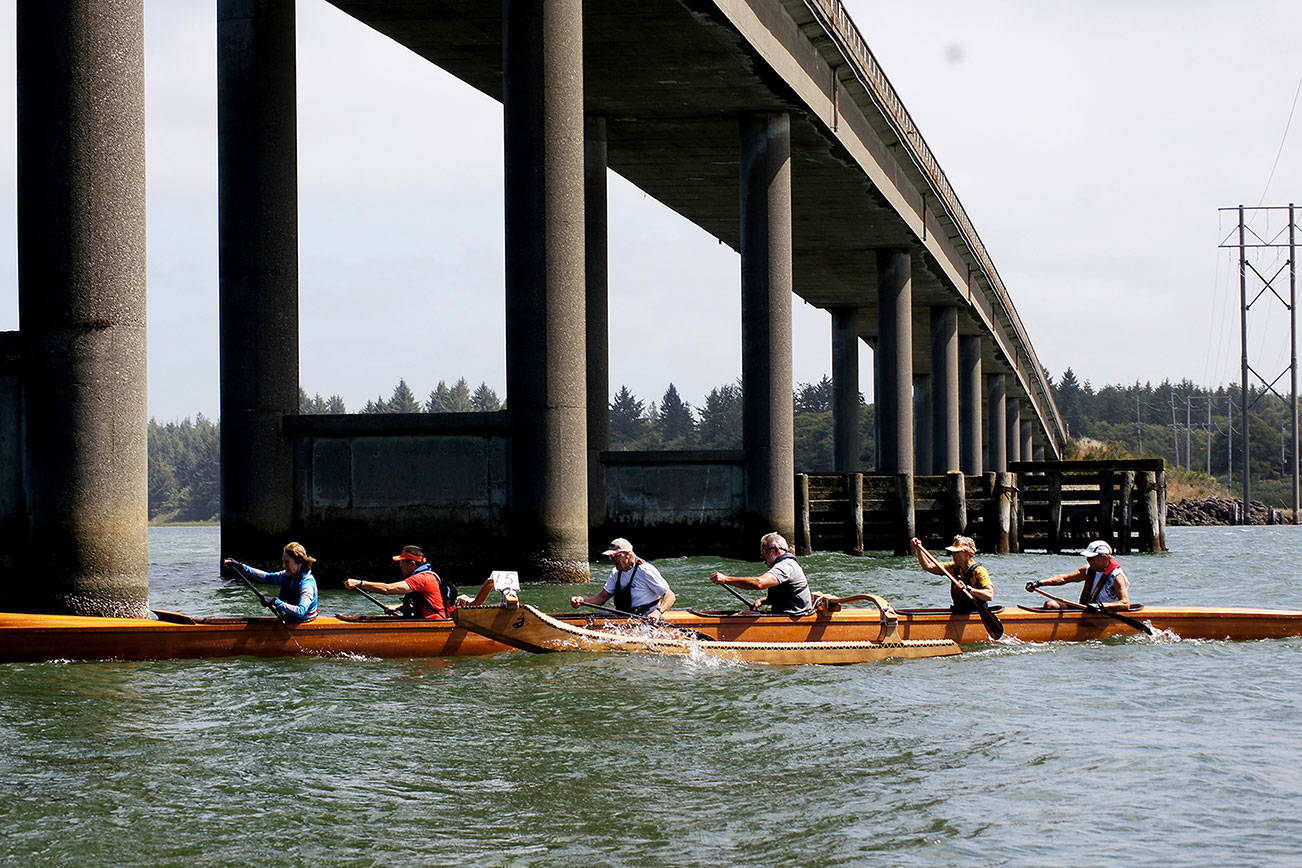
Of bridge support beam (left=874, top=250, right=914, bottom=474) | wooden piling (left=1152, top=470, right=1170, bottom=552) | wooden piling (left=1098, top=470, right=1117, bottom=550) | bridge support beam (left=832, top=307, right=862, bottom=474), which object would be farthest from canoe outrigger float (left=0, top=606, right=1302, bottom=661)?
bridge support beam (left=832, top=307, right=862, bottom=474)

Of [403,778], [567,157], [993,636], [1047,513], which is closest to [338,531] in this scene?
[567,157]

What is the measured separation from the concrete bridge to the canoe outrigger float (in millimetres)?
1046

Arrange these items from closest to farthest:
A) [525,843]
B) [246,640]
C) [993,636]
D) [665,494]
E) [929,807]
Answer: [525,843]
[929,807]
[246,640]
[993,636]
[665,494]

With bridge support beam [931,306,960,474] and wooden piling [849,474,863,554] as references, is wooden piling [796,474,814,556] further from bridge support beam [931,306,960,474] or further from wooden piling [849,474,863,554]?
bridge support beam [931,306,960,474]

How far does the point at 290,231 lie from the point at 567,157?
18.3 feet

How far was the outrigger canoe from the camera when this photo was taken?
52.5 feet

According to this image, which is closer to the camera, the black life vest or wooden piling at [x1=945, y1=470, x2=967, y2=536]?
the black life vest

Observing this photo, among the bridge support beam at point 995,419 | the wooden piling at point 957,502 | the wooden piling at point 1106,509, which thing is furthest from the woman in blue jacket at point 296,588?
the bridge support beam at point 995,419

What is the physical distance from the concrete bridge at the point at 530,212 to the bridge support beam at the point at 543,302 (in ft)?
0.12

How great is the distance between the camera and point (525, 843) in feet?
29.3

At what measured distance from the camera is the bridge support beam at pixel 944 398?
56.6 meters

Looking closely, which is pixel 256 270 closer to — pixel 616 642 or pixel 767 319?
pixel 616 642

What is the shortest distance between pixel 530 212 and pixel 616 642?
30.4ft

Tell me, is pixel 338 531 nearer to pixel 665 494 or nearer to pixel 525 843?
pixel 665 494
